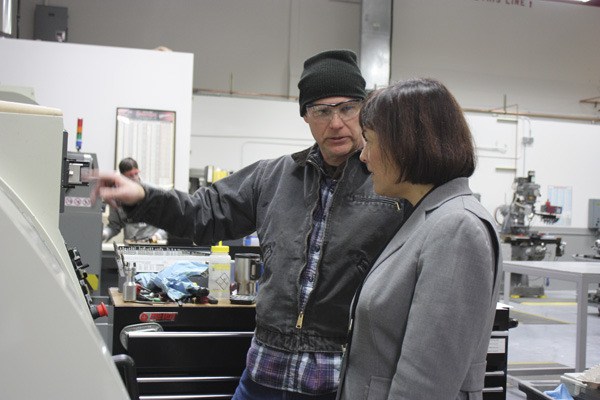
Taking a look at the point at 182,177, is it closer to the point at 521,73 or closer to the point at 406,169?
the point at 406,169

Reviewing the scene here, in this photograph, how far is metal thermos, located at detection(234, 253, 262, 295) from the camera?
7.13ft

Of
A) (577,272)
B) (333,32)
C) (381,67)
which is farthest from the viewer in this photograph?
(333,32)

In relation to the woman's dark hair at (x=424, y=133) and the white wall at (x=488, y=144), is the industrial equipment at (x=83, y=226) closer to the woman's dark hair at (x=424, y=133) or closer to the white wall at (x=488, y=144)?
the woman's dark hair at (x=424, y=133)

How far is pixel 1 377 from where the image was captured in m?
0.43

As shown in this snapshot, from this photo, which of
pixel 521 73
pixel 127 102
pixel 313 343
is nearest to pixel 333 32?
pixel 521 73

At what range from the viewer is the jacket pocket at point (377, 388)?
97cm

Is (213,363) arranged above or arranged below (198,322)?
below

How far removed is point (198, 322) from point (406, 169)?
3.91ft

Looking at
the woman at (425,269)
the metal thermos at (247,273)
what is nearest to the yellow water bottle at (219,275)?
the metal thermos at (247,273)

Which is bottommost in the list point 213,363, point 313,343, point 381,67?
point 213,363

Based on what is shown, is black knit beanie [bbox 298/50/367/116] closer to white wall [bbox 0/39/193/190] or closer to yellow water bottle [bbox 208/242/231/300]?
yellow water bottle [bbox 208/242/231/300]

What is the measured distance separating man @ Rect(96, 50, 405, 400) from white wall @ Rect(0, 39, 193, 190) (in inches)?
160

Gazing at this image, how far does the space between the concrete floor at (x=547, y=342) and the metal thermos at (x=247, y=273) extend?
1979 millimetres

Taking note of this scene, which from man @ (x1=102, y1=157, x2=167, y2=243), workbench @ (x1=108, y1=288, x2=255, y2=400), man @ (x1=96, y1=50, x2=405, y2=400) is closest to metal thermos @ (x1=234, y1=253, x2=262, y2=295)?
workbench @ (x1=108, y1=288, x2=255, y2=400)
